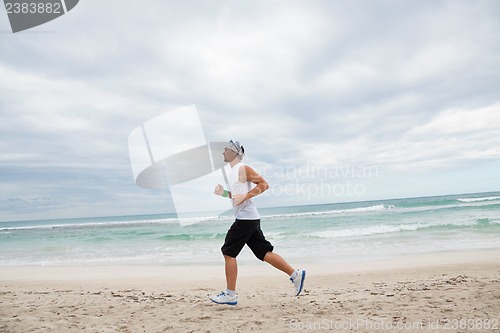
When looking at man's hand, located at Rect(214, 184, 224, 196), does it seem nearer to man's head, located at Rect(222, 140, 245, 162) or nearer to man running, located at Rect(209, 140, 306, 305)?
man running, located at Rect(209, 140, 306, 305)

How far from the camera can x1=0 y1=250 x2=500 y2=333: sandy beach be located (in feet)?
11.5

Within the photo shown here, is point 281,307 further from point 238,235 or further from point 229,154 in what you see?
point 229,154

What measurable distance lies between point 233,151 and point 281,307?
196 cm

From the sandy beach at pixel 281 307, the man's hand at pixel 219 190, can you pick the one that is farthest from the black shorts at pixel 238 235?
the sandy beach at pixel 281 307

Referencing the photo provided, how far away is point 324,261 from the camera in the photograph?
9.61 meters

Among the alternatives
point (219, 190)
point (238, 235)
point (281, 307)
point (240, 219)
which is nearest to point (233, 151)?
point (219, 190)

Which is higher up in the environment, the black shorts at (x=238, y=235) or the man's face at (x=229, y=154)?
the man's face at (x=229, y=154)

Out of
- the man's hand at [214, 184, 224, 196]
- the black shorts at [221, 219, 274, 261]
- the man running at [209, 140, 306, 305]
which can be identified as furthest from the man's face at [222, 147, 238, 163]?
the black shorts at [221, 219, 274, 261]

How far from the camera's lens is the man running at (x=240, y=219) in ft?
13.9

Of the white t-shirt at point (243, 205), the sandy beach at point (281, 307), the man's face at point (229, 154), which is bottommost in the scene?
the sandy beach at point (281, 307)

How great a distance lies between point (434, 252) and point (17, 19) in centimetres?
1072

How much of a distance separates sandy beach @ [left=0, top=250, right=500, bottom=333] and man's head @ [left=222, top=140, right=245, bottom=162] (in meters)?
1.81

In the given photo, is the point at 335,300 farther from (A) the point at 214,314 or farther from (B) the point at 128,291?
(B) the point at 128,291

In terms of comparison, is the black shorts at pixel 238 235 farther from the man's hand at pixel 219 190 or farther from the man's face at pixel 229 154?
the man's face at pixel 229 154
